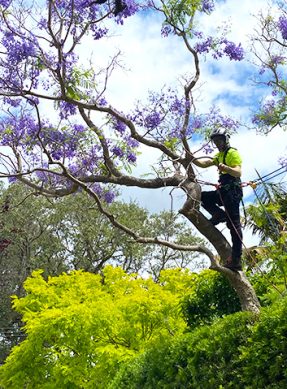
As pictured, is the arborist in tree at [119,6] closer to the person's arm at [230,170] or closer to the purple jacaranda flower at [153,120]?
the purple jacaranda flower at [153,120]

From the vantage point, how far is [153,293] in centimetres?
990

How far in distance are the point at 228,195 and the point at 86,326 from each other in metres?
4.75

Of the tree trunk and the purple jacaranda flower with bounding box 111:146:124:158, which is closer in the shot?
the tree trunk

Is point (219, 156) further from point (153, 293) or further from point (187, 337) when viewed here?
point (153, 293)

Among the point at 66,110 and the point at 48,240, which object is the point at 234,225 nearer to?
the point at 66,110

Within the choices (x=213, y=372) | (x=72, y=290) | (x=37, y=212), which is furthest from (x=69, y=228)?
(x=213, y=372)

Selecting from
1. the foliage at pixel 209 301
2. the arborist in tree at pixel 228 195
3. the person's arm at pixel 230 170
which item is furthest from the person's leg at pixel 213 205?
the foliage at pixel 209 301

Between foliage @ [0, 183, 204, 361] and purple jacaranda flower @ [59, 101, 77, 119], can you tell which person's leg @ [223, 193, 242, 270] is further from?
foliage @ [0, 183, 204, 361]

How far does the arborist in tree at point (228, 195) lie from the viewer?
20.4 feet

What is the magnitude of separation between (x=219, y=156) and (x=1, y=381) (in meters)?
7.38

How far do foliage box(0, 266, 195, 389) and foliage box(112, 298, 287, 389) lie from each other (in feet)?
9.96

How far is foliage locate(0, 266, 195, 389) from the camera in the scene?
9633mm

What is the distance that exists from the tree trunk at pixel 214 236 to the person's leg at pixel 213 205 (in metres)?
0.07

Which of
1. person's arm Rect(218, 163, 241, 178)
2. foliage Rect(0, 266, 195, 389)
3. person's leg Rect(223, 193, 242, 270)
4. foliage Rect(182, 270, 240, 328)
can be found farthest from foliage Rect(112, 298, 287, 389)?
foliage Rect(0, 266, 195, 389)
